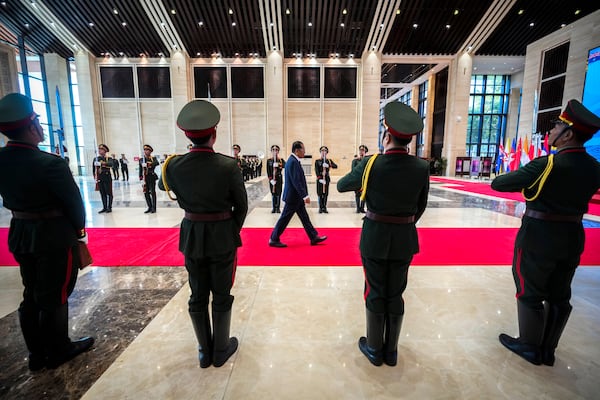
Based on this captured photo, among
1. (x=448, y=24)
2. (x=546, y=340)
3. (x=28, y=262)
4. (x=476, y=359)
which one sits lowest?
(x=476, y=359)

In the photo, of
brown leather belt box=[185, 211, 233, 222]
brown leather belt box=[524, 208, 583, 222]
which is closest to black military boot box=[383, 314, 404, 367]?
brown leather belt box=[524, 208, 583, 222]

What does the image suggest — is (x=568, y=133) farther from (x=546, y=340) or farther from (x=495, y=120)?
(x=495, y=120)

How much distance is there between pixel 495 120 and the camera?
76.7 feet

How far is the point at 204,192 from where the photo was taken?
1762 millimetres

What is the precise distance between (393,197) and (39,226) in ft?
7.30

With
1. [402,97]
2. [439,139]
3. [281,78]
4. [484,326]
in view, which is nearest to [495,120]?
[439,139]

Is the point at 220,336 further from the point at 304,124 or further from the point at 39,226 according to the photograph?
the point at 304,124

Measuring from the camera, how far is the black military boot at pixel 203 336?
1.88 meters

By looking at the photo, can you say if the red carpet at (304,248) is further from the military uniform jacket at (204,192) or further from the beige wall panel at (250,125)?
the beige wall panel at (250,125)

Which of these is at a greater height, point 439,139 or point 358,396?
point 439,139

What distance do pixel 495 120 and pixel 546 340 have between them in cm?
2676

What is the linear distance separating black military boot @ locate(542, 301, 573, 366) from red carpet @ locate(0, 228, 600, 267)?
1.87 m

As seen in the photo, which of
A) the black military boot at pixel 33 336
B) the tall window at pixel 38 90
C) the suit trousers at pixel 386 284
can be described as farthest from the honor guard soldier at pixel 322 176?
the tall window at pixel 38 90

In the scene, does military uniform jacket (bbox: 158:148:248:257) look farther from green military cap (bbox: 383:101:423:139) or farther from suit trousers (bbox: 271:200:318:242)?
suit trousers (bbox: 271:200:318:242)
